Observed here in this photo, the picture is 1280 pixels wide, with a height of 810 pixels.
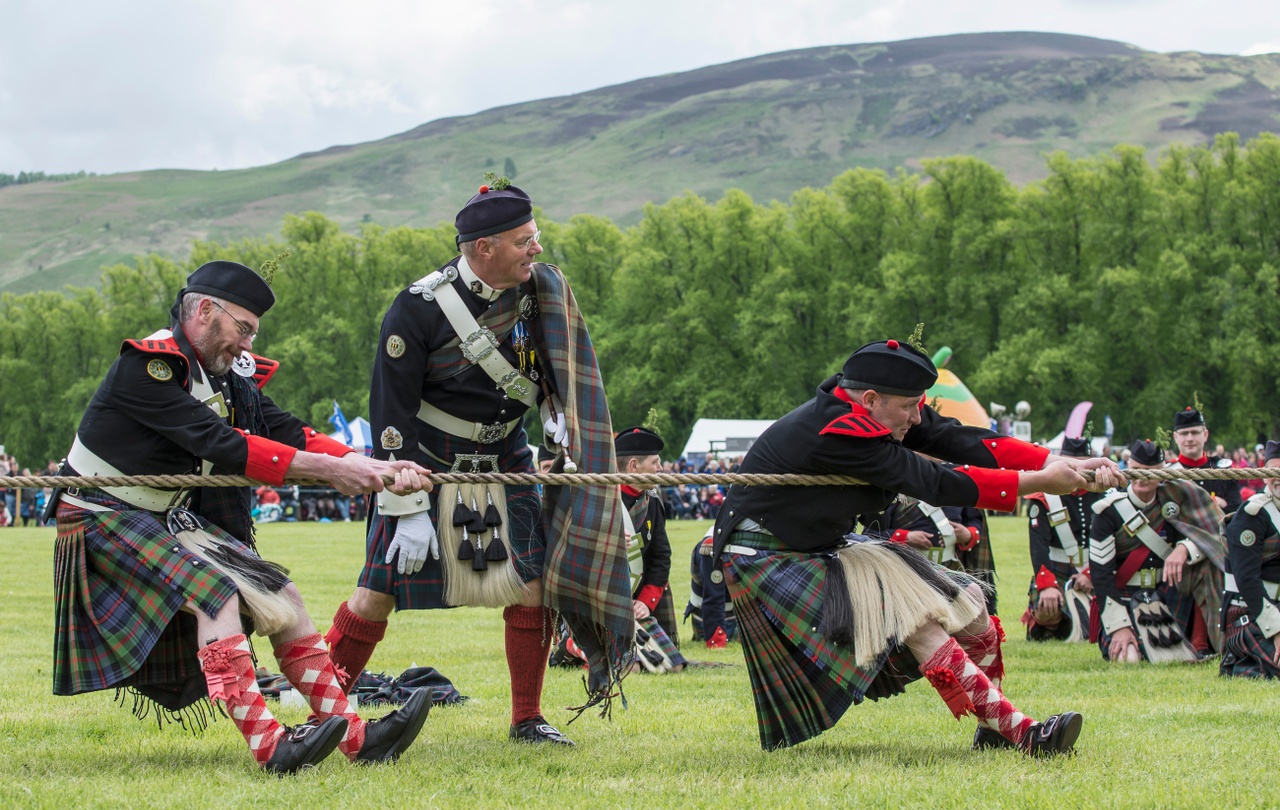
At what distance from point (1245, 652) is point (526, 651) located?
4745 millimetres

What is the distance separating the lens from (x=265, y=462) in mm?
4980

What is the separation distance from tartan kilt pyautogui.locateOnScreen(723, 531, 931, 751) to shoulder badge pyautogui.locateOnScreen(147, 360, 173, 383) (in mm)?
2173

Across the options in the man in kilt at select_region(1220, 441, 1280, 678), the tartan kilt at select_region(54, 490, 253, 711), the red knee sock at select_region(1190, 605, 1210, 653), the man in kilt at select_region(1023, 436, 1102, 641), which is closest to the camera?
the tartan kilt at select_region(54, 490, 253, 711)

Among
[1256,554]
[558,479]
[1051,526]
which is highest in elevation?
[558,479]

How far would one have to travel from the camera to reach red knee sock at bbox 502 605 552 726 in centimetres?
573

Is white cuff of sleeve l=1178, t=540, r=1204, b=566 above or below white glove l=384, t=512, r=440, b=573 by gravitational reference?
below

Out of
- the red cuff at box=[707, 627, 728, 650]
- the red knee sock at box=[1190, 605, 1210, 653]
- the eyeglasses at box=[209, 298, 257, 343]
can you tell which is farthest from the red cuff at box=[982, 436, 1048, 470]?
the red cuff at box=[707, 627, 728, 650]

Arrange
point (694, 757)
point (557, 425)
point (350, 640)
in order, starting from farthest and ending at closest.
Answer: point (557, 425) → point (350, 640) → point (694, 757)

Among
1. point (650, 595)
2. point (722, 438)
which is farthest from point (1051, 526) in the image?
point (722, 438)

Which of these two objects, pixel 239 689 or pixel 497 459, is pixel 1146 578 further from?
pixel 239 689

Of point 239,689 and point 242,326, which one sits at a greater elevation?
point 242,326

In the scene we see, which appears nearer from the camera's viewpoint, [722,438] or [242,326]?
[242,326]

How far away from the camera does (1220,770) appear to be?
482cm

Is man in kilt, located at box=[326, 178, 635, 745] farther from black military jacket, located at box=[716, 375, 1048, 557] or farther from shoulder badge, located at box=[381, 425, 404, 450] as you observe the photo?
black military jacket, located at box=[716, 375, 1048, 557]
